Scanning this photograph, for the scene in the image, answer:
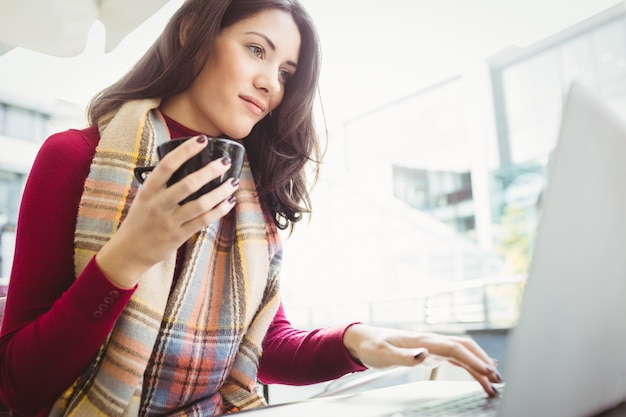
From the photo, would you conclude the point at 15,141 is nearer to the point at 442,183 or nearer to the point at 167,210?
the point at 167,210

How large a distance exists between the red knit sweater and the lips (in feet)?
0.90

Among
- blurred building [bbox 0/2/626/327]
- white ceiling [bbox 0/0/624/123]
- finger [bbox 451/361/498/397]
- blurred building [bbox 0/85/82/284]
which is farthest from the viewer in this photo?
white ceiling [bbox 0/0/624/123]

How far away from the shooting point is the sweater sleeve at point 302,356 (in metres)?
0.84

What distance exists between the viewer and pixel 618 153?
0.41 m

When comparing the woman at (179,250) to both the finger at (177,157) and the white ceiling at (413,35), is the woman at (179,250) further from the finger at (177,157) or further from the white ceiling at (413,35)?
the white ceiling at (413,35)

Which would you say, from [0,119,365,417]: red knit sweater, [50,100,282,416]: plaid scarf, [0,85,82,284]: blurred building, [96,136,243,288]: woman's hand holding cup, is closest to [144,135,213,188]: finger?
[96,136,243,288]: woman's hand holding cup

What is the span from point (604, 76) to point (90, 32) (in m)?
3.44

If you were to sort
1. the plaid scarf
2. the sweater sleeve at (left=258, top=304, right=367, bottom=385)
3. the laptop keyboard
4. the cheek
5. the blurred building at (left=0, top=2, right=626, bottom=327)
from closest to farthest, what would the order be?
the laptop keyboard, the plaid scarf, the sweater sleeve at (left=258, top=304, right=367, bottom=385), the cheek, the blurred building at (left=0, top=2, right=626, bottom=327)

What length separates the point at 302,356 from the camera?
0.92 m

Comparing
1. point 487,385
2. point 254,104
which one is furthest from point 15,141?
point 487,385

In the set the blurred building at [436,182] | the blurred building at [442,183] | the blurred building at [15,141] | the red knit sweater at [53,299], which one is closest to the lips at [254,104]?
the red knit sweater at [53,299]

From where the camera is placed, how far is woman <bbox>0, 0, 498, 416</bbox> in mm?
561

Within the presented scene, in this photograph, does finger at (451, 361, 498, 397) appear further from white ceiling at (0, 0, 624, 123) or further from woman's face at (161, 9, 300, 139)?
white ceiling at (0, 0, 624, 123)

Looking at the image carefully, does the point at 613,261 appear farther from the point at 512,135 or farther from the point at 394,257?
the point at 394,257
